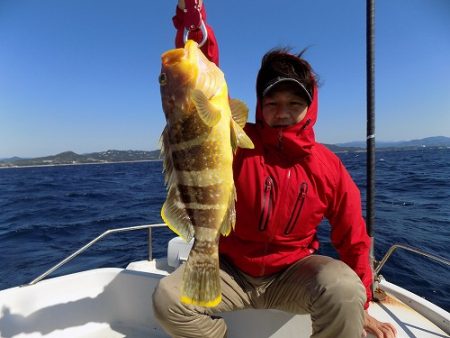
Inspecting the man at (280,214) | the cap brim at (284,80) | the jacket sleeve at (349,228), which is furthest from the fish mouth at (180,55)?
the jacket sleeve at (349,228)

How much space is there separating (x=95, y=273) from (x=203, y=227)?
2118 mm

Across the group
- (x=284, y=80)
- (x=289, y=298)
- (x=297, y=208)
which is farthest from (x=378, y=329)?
(x=284, y=80)

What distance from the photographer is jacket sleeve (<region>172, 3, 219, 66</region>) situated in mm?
2305

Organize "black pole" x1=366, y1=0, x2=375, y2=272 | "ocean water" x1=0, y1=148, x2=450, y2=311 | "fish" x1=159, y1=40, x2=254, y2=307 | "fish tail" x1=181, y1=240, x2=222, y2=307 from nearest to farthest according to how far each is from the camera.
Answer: "fish" x1=159, y1=40, x2=254, y2=307, "fish tail" x1=181, y1=240, x2=222, y2=307, "black pole" x1=366, y1=0, x2=375, y2=272, "ocean water" x1=0, y1=148, x2=450, y2=311

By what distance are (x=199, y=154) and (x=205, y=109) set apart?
11.4 inches

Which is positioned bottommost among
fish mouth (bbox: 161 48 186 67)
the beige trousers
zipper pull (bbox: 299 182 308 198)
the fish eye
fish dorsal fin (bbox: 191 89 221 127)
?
the beige trousers

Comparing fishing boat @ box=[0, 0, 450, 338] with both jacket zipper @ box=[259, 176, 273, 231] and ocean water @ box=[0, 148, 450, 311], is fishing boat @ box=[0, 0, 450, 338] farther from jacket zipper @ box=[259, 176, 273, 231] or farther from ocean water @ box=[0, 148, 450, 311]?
ocean water @ box=[0, 148, 450, 311]

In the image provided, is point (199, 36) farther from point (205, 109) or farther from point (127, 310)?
point (127, 310)

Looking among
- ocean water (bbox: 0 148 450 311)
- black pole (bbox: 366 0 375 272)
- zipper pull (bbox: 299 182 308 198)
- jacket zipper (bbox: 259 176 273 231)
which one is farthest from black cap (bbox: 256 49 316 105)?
ocean water (bbox: 0 148 450 311)

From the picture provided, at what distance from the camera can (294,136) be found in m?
2.57

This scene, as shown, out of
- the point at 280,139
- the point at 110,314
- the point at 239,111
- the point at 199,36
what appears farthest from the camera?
the point at 110,314

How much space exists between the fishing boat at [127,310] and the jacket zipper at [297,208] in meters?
0.88

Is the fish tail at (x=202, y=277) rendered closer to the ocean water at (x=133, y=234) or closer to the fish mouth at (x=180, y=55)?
the fish mouth at (x=180, y=55)

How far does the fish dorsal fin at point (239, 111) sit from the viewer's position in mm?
2150
